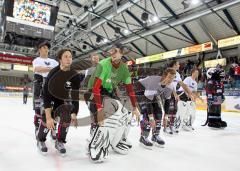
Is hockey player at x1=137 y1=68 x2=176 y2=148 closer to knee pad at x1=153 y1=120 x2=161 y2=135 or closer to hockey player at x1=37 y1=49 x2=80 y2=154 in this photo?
knee pad at x1=153 y1=120 x2=161 y2=135

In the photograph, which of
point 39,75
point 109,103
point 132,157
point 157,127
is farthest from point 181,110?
point 39,75

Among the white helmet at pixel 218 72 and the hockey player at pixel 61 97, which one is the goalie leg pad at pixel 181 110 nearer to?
the white helmet at pixel 218 72

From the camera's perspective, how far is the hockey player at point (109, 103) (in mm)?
2574

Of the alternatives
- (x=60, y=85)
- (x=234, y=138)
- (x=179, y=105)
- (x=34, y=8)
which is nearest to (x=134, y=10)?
(x=34, y=8)

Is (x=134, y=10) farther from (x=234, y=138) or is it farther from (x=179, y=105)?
(x=234, y=138)

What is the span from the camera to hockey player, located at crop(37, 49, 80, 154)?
9.02ft

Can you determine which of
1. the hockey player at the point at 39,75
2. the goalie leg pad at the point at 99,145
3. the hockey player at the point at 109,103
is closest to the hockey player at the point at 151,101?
the hockey player at the point at 109,103

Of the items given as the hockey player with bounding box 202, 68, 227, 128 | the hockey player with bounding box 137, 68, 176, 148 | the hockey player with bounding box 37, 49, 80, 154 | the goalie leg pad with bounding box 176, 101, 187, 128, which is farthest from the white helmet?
the hockey player with bounding box 37, 49, 80, 154

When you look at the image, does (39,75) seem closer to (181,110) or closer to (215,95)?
(181,110)

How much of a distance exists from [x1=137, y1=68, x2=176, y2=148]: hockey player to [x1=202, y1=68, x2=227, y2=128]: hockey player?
7.72ft

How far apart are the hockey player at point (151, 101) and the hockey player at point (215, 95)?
2352 millimetres

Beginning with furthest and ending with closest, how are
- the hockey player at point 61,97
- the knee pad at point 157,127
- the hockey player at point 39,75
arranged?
the knee pad at point 157,127 → the hockey player at point 39,75 → the hockey player at point 61,97

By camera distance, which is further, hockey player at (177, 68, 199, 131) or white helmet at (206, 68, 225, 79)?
white helmet at (206, 68, 225, 79)

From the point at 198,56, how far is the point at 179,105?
43.1ft
